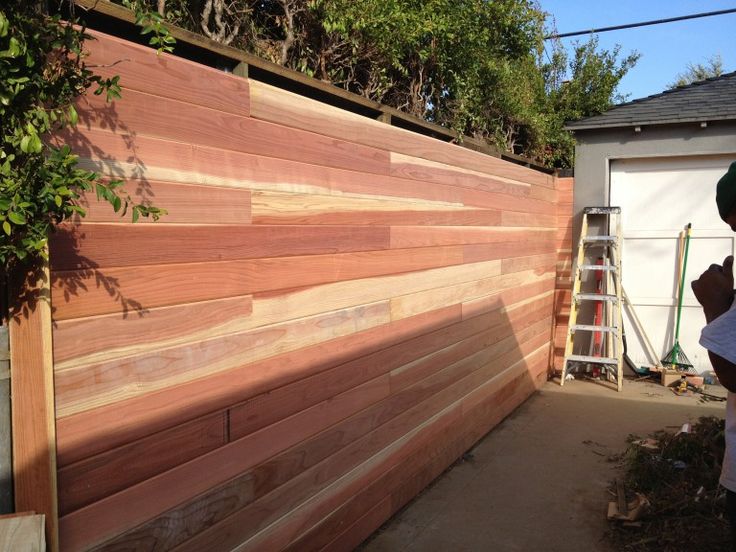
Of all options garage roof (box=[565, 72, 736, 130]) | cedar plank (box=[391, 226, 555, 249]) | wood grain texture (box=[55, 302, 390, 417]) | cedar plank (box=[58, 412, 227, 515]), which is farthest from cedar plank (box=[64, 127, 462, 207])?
garage roof (box=[565, 72, 736, 130])

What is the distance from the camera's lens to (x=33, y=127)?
154cm

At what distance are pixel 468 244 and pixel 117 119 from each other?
10.9ft

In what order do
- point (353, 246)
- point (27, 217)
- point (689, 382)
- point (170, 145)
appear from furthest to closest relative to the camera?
point (689, 382), point (353, 246), point (170, 145), point (27, 217)

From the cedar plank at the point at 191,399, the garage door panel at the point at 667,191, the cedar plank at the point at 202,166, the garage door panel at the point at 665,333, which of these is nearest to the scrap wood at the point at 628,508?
the cedar plank at the point at 191,399

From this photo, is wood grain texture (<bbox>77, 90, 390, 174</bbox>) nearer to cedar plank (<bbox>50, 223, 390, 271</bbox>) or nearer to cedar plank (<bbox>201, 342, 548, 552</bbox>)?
cedar plank (<bbox>50, 223, 390, 271</bbox>)

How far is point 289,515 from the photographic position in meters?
2.84

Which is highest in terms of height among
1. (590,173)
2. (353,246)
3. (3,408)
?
(590,173)

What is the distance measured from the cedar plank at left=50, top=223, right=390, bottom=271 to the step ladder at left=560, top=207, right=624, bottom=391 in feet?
16.3

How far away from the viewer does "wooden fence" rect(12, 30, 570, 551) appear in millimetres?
1942

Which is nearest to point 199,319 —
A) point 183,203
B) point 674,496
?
point 183,203

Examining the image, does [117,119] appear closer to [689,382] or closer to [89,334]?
[89,334]

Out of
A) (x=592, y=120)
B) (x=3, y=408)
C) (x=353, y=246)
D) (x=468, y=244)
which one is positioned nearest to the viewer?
(x=3, y=408)

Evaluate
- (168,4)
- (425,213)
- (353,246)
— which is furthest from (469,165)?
(168,4)

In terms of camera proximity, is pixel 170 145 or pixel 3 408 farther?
pixel 170 145
